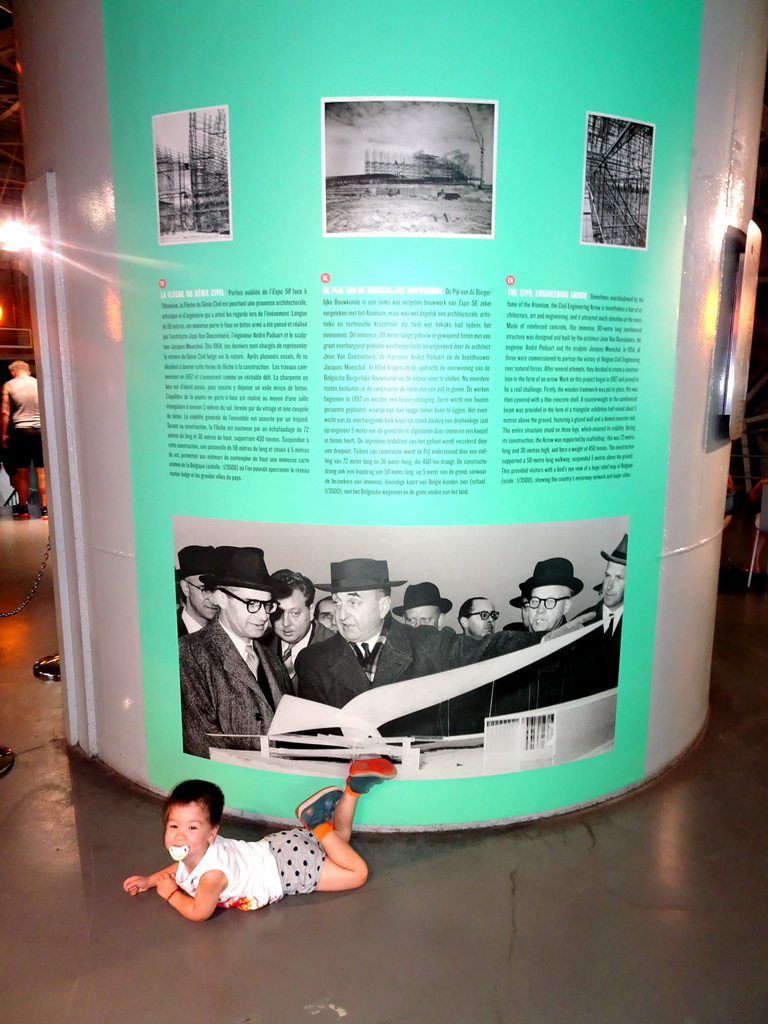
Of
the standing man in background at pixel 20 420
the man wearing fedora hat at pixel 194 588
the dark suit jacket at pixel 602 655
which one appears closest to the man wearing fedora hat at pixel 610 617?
the dark suit jacket at pixel 602 655

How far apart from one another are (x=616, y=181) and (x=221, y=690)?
8.96 ft

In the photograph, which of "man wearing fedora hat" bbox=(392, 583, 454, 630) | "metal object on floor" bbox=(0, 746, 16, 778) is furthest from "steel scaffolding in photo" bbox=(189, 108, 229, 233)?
"metal object on floor" bbox=(0, 746, 16, 778)

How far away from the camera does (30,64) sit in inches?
134

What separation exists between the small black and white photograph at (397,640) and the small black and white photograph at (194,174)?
47.4 inches

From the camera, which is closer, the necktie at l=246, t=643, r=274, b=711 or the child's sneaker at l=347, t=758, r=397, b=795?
the child's sneaker at l=347, t=758, r=397, b=795

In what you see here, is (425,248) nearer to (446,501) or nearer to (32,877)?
(446,501)

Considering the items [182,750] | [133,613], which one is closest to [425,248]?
[133,613]

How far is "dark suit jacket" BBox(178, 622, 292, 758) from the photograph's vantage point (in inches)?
123

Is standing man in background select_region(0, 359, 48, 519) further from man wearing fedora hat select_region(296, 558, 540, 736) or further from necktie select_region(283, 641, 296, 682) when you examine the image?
man wearing fedora hat select_region(296, 558, 540, 736)

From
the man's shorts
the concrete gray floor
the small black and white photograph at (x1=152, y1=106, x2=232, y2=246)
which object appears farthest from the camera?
the man's shorts

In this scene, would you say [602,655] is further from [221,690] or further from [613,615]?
[221,690]

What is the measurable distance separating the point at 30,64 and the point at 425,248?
2.24 meters

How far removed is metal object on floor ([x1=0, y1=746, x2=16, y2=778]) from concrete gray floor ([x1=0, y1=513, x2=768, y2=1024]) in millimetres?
116

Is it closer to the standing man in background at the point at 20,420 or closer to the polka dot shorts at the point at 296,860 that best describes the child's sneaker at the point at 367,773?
the polka dot shorts at the point at 296,860
